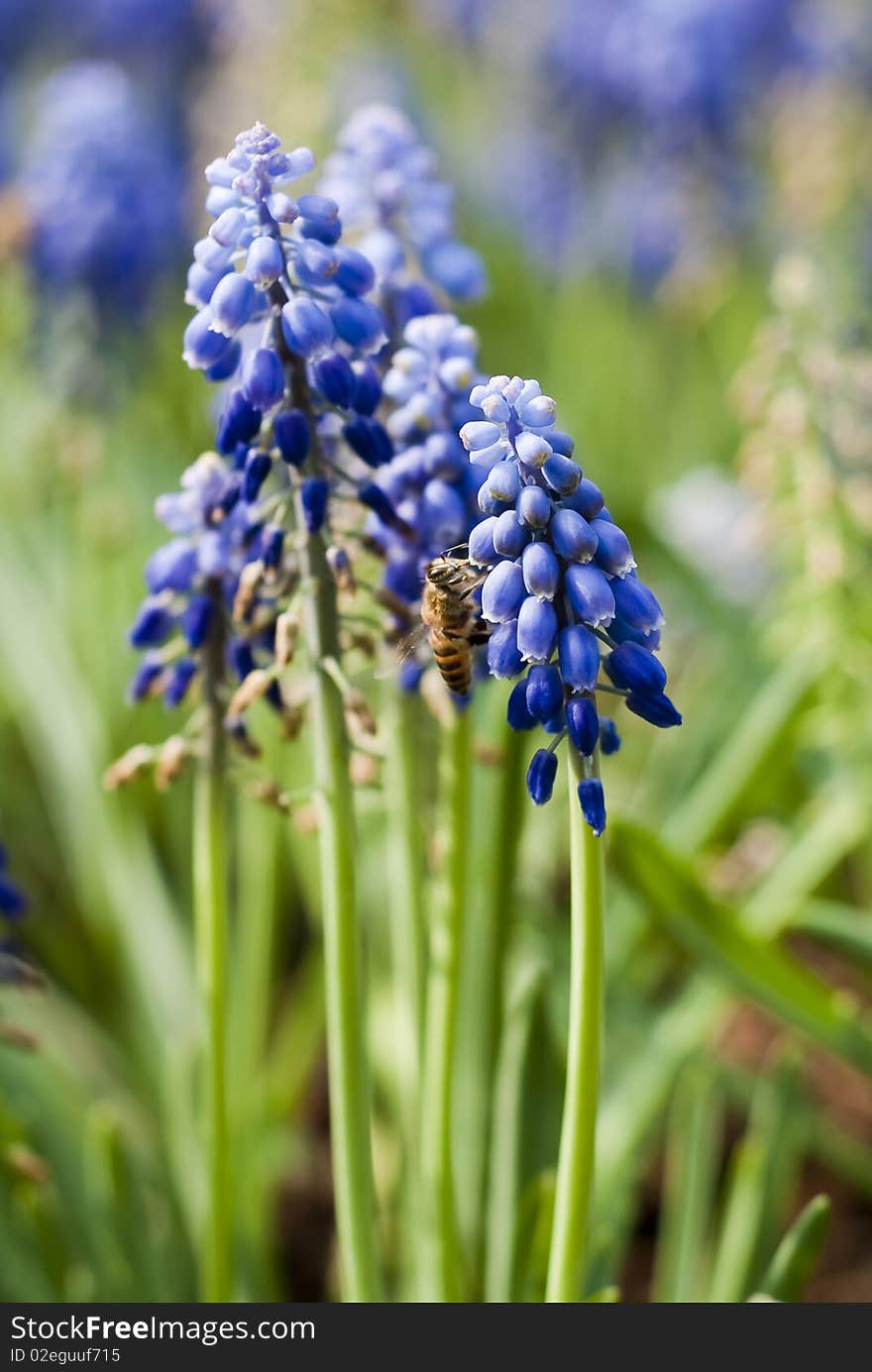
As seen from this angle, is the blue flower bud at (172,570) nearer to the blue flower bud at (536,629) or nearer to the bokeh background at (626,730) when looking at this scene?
the bokeh background at (626,730)

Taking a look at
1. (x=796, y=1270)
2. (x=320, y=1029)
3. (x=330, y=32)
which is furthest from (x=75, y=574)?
(x=796, y=1270)

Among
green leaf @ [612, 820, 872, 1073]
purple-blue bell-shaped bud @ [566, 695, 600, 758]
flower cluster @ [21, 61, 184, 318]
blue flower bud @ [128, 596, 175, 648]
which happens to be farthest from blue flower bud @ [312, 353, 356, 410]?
flower cluster @ [21, 61, 184, 318]

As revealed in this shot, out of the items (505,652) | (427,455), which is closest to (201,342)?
(427,455)

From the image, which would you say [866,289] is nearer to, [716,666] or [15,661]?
[716,666]

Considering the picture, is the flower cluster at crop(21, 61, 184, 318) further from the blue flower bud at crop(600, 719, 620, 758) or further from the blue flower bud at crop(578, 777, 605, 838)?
the blue flower bud at crop(578, 777, 605, 838)

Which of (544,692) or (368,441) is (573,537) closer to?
(544,692)

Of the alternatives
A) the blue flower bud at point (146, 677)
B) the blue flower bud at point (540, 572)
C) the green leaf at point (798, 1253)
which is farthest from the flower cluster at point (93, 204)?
the green leaf at point (798, 1253)
